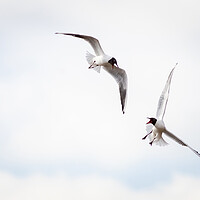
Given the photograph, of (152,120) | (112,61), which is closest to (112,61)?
(112,61)

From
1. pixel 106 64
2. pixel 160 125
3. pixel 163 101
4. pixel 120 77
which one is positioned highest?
pixel 106 64

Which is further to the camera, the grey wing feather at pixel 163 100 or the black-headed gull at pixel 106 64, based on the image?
the grey wing feather at pixel 163 100

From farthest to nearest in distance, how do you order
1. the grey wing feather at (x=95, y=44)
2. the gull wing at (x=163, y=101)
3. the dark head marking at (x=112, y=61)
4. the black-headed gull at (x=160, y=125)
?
the gull wing at (x=163, y=101)
the black-headed gull at (x=160, y=125)
the dark head marking at (x=112, y=61)
the grey wing feather at (x=95, y=44)

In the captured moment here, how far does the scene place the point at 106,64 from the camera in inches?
741

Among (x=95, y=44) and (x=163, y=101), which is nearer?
(x=95, y=44)

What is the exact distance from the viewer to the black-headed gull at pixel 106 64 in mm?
18484

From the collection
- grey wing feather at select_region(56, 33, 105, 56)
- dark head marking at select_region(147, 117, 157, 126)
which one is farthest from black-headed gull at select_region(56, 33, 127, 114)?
dark head marking at select_region(147, 117, 157, 126)

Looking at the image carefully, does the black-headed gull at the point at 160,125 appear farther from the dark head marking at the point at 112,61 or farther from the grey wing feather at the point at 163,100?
the dark head marking at the point at 112,61

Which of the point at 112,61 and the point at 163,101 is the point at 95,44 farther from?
the point at 163,101

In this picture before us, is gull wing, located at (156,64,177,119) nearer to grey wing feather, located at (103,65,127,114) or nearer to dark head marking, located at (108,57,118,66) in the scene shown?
grey wing feather, located at (103,65,127,114)

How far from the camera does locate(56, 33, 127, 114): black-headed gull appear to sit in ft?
60.6

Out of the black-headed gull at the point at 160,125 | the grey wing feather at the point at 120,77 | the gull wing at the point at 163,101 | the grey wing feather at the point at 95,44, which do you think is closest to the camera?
the grey wing feather at the point at 95,44

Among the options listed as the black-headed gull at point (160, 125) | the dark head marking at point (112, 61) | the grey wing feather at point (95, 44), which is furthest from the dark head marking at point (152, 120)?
the grey wing feather at point (95, 44)

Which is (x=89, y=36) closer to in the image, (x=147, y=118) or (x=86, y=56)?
(x=86, y=56)
